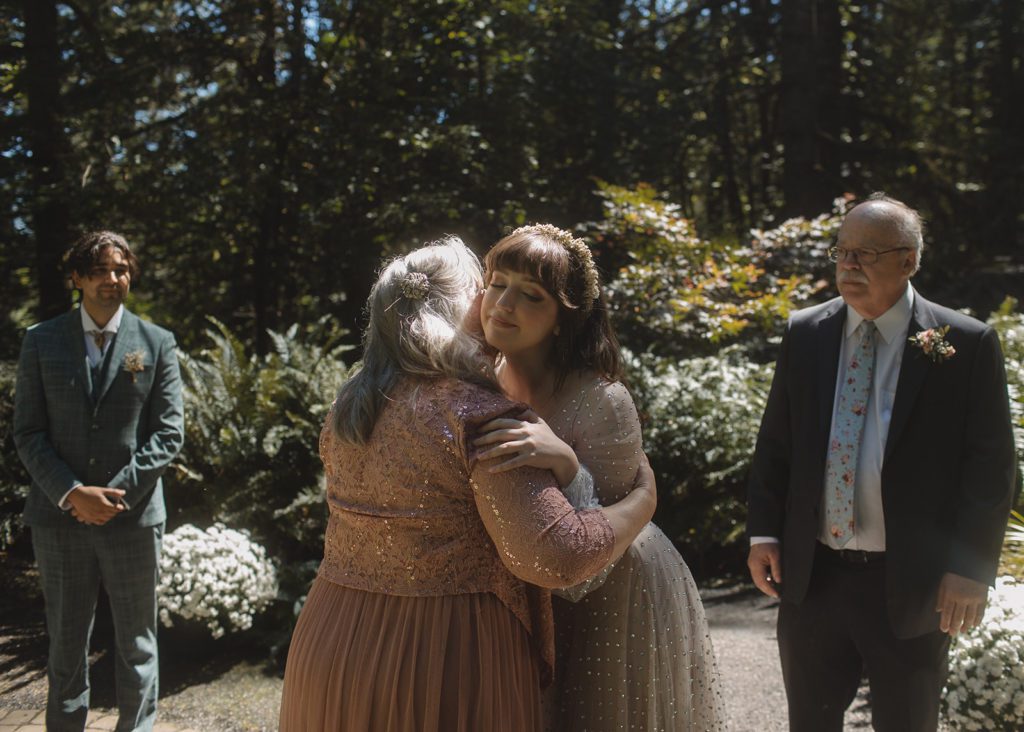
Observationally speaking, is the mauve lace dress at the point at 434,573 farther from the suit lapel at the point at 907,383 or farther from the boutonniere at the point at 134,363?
the boutonniere at the point at 134,363

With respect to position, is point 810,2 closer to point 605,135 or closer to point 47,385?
point 605,135

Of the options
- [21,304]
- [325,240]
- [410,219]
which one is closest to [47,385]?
[410,219]

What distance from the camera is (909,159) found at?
1354 centimetres

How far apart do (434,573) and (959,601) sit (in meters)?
1.53

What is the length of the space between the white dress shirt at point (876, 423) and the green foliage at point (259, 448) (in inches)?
135

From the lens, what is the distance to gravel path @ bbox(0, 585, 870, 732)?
4125 millimetres

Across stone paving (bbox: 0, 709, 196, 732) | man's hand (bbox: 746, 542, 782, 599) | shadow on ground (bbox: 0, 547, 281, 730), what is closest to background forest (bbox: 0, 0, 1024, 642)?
shadow on ground (bbox: 0, 547, 281, 730)

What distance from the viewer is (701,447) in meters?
6.42

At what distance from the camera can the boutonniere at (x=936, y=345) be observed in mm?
2537

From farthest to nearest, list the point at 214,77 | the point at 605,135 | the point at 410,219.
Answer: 1. the point at 605,135
2. the point at 214,77
3. the point at 410,219

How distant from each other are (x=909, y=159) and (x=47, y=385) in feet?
43.5

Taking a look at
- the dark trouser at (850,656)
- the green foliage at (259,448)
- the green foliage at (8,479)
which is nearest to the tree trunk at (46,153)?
the green foliage at (8,479)

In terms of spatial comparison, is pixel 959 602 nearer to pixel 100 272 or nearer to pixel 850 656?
pixel 850 656

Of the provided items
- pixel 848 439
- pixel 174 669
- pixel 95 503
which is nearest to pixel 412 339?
pixel 848 439
